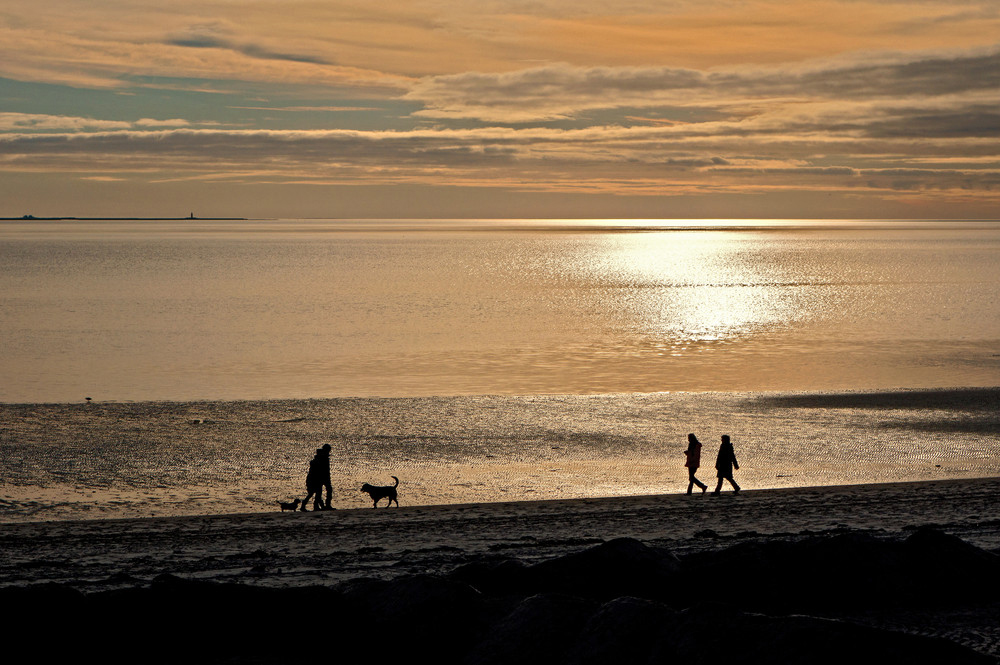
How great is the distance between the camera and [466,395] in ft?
128

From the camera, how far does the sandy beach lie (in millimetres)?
11883

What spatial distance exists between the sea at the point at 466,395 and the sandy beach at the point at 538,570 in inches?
149

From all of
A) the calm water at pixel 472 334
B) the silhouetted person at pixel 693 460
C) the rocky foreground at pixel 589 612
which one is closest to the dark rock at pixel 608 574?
the rocky foreground at pixel 589 612

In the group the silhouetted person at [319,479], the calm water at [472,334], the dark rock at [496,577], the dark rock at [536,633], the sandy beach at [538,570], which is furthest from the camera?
the calm water at [472,334]

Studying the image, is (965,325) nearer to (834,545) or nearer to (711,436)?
(711,436)

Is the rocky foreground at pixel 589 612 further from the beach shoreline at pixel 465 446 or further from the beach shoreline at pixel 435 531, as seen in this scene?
the beach shoreline at pixel 465 446

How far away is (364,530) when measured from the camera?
19047 mm

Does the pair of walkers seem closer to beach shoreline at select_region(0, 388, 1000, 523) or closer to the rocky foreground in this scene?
beach shoreline at select_region(0, 388, 1000, 523)

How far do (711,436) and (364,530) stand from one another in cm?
1518

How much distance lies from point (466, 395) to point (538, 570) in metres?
25.1

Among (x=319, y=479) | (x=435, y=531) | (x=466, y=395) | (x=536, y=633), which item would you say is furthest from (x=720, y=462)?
(x=466, y=395)

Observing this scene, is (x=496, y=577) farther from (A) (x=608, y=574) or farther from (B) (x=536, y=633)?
(B) (x=536, y=633)

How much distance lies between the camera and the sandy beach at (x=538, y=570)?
39.0 ft

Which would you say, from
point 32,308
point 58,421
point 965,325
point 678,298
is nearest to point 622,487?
point 58,421
